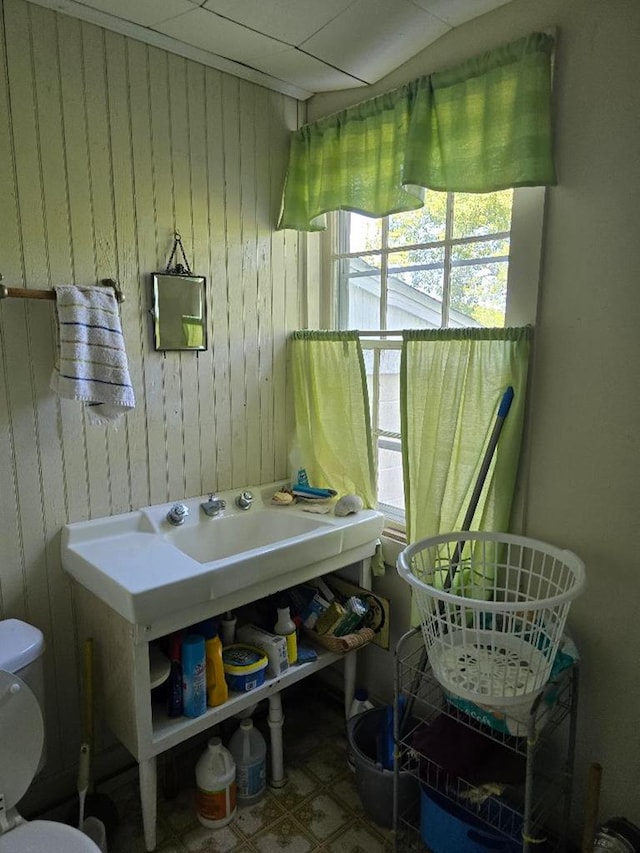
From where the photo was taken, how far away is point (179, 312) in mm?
1832

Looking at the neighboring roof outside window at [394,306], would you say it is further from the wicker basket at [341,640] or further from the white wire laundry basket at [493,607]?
the wicker basket at [341,640]

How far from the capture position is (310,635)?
1895 mm

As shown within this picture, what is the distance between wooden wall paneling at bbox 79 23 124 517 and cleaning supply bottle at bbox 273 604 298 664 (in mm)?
667

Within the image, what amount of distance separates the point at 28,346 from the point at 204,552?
0.87m

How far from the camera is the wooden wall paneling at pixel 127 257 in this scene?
64.2 inches

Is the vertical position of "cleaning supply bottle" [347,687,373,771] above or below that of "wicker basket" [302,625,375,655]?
below

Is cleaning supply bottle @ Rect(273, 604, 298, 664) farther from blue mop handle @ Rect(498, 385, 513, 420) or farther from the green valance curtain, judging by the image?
the green valance curtain

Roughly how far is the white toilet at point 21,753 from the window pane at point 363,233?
170cm

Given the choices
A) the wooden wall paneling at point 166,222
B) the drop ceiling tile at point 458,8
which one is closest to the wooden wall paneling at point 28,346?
the wooden wall paneling at point 166,222

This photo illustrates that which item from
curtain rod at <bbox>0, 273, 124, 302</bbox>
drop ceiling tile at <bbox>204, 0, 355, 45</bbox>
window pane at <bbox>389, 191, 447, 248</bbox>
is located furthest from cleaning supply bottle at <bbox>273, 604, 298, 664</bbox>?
drop ceiling tile at <bbox>204, 0, 355, 45</bbox>

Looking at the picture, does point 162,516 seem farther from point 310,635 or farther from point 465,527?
Result: point 465,527

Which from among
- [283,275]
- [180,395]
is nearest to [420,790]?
[180,395]

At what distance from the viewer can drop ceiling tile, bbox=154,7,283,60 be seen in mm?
1563

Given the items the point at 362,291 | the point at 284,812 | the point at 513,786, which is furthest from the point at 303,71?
the point at 284,812
